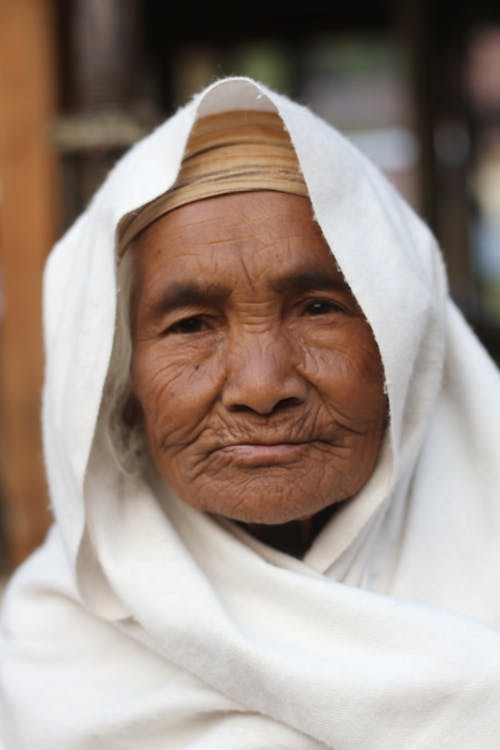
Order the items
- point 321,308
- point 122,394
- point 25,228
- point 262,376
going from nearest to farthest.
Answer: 1. point 262,376
2. point 321,308
3. point 122,394
4. point 25,228

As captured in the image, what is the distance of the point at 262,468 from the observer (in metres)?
1.87

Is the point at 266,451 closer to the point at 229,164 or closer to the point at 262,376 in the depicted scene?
the point at 262,376

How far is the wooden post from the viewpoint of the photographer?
165 inches

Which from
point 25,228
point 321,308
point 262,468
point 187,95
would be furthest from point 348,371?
point 187,95

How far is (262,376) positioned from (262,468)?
19cm

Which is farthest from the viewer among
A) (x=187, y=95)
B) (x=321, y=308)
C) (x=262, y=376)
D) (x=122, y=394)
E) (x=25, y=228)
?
(x=187, y=95)

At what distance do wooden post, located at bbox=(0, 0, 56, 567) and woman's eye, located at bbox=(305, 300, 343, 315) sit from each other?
2469 mm

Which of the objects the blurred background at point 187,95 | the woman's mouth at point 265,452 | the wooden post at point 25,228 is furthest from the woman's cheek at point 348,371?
the wooden post at point 25,228

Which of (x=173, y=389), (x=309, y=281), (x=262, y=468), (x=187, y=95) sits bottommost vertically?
(x=262, y=468)

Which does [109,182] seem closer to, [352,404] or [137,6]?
[352,404]

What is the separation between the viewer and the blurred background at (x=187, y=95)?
147 inches

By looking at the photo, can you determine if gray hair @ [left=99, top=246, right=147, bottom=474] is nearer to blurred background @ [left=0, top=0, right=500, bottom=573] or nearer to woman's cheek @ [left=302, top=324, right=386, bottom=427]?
woman's cheek @ [left=302, top=324, right=386, bottom=427]

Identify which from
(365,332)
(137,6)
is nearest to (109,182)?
(365,332)

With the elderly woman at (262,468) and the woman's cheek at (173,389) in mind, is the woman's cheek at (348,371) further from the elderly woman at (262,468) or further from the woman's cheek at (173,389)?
the woman's cheek at (173,389)
